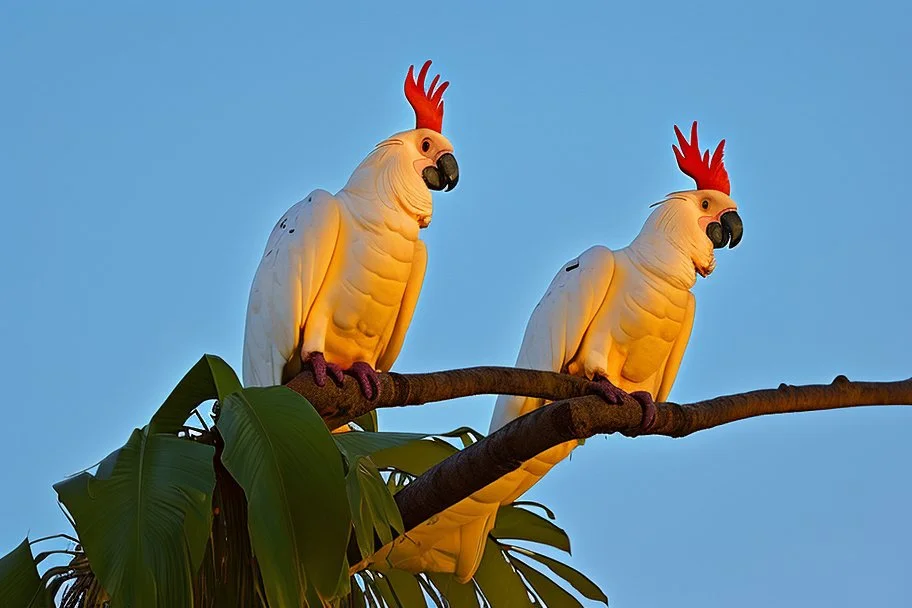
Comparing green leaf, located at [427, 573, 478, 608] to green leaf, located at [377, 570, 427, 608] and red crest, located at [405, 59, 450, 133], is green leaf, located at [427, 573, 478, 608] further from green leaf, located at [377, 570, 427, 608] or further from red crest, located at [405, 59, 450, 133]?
red crest, located at [405, 59, 450, 133]

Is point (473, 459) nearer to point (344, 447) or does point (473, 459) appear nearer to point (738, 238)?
point (344, 447)

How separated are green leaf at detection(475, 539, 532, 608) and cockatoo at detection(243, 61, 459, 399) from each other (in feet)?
3.49

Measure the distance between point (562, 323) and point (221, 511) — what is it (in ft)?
6.93

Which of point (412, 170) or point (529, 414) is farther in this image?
point (412, 170)

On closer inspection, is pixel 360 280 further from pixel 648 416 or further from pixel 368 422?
pixel 648 416

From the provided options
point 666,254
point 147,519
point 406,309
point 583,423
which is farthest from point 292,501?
point 666,254

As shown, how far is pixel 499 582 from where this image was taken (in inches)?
218

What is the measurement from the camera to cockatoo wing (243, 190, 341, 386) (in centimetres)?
504

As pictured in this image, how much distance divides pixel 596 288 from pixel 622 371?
42 cm

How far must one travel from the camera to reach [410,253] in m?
5.23

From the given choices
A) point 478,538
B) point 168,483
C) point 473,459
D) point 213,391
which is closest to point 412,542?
point 478,538

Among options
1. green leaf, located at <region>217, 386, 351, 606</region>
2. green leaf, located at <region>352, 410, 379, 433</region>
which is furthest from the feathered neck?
green leaf, located at <region>217, 386, 351, 606</region>

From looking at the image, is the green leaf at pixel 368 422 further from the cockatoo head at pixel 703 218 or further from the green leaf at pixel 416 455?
the cockatoo head at pixel 703 218

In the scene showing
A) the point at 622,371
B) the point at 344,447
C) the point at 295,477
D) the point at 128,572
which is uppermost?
the point at 622,371
